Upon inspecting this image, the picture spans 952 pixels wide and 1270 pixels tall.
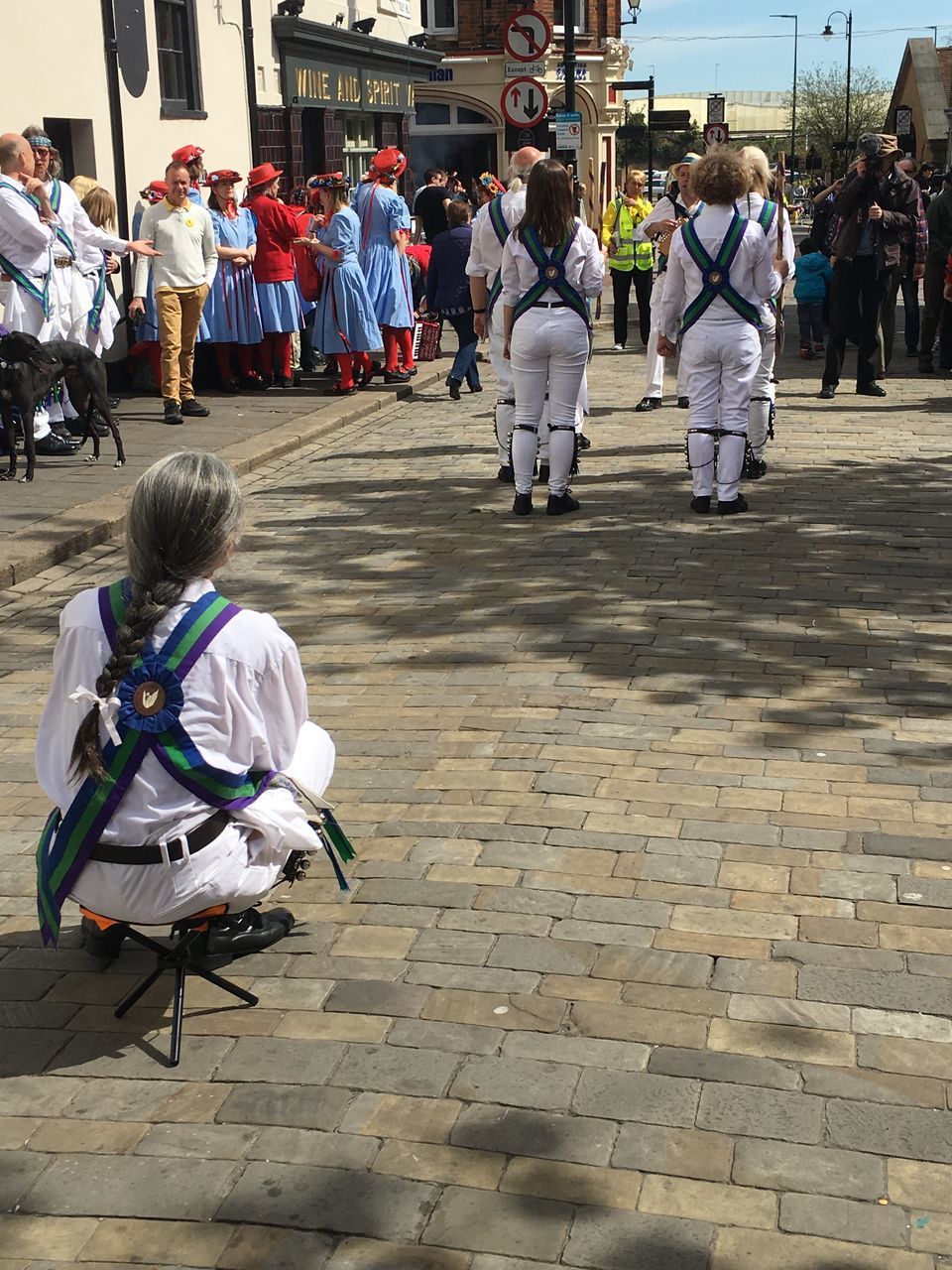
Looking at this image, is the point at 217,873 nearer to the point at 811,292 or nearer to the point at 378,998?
the point at 378,998

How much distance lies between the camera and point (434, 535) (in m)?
8.95

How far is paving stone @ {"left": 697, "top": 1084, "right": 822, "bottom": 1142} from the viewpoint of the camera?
3197mm

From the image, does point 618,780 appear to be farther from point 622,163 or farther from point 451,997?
point 622,163

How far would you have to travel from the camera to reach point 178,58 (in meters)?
15.4

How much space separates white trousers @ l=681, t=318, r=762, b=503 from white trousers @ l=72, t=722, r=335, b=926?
570 centimetres

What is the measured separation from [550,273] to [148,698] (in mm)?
5807

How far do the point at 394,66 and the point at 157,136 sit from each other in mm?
9319

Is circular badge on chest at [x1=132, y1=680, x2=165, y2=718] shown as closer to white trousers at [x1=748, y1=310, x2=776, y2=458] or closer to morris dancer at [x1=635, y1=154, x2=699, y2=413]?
morris dancer at [x1=635, y1=154, x2=699, y2=413]

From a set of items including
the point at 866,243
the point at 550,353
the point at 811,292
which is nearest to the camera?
the point at 550,353

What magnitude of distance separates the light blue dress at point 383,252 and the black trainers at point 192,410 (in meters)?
2.23

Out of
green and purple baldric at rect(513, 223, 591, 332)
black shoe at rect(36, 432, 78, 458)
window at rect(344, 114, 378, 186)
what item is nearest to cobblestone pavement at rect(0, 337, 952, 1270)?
green and purple baldric at rect(513, 223, 591, 332)

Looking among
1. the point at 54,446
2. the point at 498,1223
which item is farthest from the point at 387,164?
the point at 498,1223

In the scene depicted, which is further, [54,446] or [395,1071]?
[54,446]

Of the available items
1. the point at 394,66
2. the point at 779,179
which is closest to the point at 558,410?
the point at 779,179
